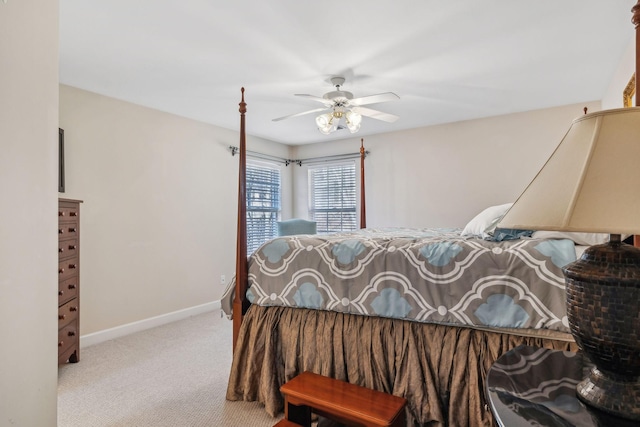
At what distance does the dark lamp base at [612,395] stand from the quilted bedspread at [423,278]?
796 mm

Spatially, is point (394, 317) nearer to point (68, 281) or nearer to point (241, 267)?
point (241, 267)

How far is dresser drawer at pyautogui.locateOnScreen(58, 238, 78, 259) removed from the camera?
8.49ft

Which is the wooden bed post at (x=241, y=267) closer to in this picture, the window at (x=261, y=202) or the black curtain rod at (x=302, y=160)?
the black curtain rod at (x=302, y=160)

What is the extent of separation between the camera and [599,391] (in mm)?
796

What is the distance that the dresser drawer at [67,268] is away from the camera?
2.57m

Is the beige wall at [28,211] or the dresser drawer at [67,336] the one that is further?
the dresser drawer at [67,336]

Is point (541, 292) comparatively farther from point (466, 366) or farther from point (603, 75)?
point (603, 75)

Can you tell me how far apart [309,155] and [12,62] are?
4.66 metres

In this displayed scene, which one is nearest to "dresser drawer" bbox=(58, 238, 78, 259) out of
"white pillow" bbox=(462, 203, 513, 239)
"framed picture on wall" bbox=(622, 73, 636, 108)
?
"white pillow" bbox=(462, 203, 513, 239)

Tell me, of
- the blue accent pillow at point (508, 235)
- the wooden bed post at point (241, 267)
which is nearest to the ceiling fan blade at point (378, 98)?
the wooden bed post at point (241, 267)

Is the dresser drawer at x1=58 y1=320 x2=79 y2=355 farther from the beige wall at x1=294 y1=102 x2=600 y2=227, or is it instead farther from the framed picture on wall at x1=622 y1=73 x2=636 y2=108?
the framed picture on wall at x1=622 y1=73 x2=636 y2=108

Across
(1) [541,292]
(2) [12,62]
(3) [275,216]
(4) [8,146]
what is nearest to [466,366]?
(1) [541,292]

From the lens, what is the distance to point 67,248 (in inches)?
105

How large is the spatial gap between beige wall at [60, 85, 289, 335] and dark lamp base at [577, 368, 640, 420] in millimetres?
3608
